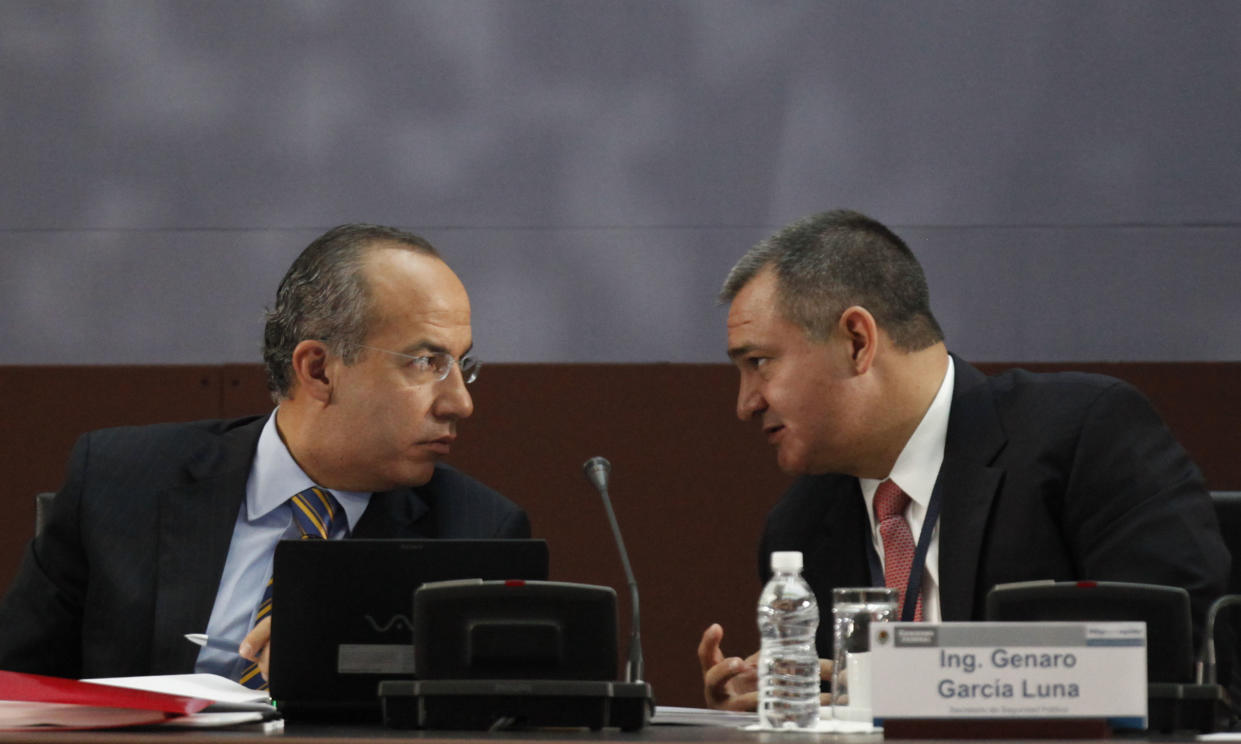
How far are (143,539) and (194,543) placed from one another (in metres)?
0.10

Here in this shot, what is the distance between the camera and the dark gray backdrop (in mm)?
3404

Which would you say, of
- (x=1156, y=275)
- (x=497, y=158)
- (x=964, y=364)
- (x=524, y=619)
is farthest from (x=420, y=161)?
(x=524, y=619)

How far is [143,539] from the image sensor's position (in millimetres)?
2525

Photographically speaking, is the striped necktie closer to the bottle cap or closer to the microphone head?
the microphone head

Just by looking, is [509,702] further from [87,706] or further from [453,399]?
[453,399]

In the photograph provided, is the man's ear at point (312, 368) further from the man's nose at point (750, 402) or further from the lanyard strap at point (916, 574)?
the lanyard strap at point (916, 574)

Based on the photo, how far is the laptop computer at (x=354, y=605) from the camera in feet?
5.78

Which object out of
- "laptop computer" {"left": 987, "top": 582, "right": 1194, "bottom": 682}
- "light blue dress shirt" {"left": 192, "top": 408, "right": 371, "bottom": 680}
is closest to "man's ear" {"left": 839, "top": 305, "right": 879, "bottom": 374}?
"light blue dress shirt" {"left": 192, "top": 408, "right": 371, "bottom": 680}

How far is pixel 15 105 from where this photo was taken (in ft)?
11.5

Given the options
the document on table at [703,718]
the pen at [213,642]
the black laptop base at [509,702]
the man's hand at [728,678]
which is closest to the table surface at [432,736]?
the black laptop base at [509,702]

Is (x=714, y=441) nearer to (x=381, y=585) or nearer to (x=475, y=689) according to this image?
(x=381, y=585)

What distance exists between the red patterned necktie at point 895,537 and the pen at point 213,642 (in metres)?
1.14

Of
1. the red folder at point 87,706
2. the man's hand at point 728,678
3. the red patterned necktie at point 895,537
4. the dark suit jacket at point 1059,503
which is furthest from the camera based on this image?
the red patterned necktie at point 895,537

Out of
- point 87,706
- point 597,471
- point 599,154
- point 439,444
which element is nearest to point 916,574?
point 597,471
